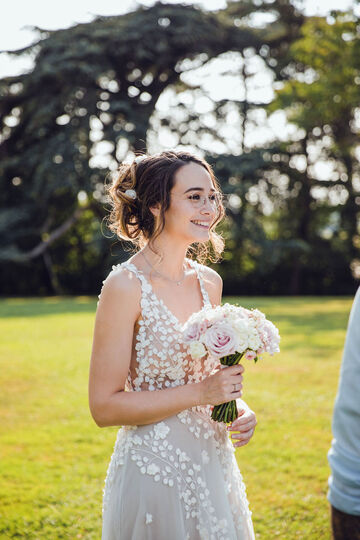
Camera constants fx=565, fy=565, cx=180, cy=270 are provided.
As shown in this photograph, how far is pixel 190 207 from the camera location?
2.63 metres

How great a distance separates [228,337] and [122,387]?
50 centimetres

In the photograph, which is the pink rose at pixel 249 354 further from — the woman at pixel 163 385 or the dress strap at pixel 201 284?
the dress strap at pixel 201 284

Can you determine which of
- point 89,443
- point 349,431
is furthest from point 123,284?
point 89,443

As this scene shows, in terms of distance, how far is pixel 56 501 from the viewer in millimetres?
5039

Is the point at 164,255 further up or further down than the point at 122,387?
further up

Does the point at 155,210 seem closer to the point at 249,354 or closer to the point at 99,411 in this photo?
the point at 249,354

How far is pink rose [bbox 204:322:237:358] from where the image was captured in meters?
2.27

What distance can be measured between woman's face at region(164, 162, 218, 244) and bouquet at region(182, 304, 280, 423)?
406mm

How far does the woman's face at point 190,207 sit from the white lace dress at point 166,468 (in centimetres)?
29

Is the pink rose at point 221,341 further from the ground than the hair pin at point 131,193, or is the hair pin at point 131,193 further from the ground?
the hair pin at point 131,193

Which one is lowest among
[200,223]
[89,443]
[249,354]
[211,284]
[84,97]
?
[89,443]

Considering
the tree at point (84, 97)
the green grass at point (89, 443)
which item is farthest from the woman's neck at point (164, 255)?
the tree at point (84, 97)

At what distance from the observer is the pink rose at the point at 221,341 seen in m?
2.27

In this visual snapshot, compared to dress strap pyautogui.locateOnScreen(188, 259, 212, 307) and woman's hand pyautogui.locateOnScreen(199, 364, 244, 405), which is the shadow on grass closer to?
dress strap pyautogui.locateOnScreen(188, 259, 212, 307)
